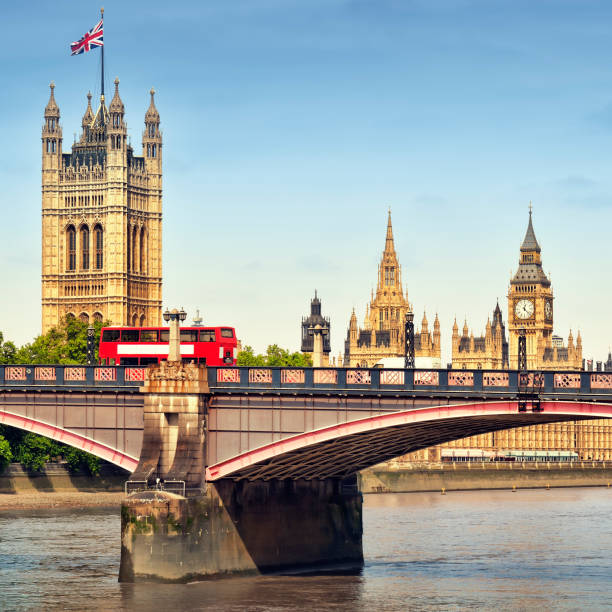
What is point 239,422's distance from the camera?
65375mm

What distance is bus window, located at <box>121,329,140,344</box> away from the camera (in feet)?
260

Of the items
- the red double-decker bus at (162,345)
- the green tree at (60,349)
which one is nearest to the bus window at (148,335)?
the red double-decker bus at (162,345)

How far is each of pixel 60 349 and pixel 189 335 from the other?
62.5 m

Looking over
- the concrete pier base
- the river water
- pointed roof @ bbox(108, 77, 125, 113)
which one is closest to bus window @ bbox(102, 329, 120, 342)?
the river water

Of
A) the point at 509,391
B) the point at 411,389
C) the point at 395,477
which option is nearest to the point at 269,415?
the point at 411,389

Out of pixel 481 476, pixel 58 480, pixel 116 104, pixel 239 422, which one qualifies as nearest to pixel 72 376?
pixel 239 422

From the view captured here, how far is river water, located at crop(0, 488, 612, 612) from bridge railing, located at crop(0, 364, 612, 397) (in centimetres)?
838

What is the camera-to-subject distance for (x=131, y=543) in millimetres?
62156

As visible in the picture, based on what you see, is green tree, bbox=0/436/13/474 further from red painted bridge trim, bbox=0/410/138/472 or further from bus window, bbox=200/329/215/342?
red painted bridge trim, bbox=0/410/138/472

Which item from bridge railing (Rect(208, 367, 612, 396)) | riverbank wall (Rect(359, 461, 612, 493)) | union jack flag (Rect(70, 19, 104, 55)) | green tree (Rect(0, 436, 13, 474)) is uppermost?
union jack flag (Rect(70, 19, 104, 55))

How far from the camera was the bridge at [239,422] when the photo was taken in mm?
61906

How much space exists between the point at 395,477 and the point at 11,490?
5561cm

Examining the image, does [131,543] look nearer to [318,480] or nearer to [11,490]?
[318,480]

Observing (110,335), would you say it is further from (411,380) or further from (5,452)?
(5,452)
